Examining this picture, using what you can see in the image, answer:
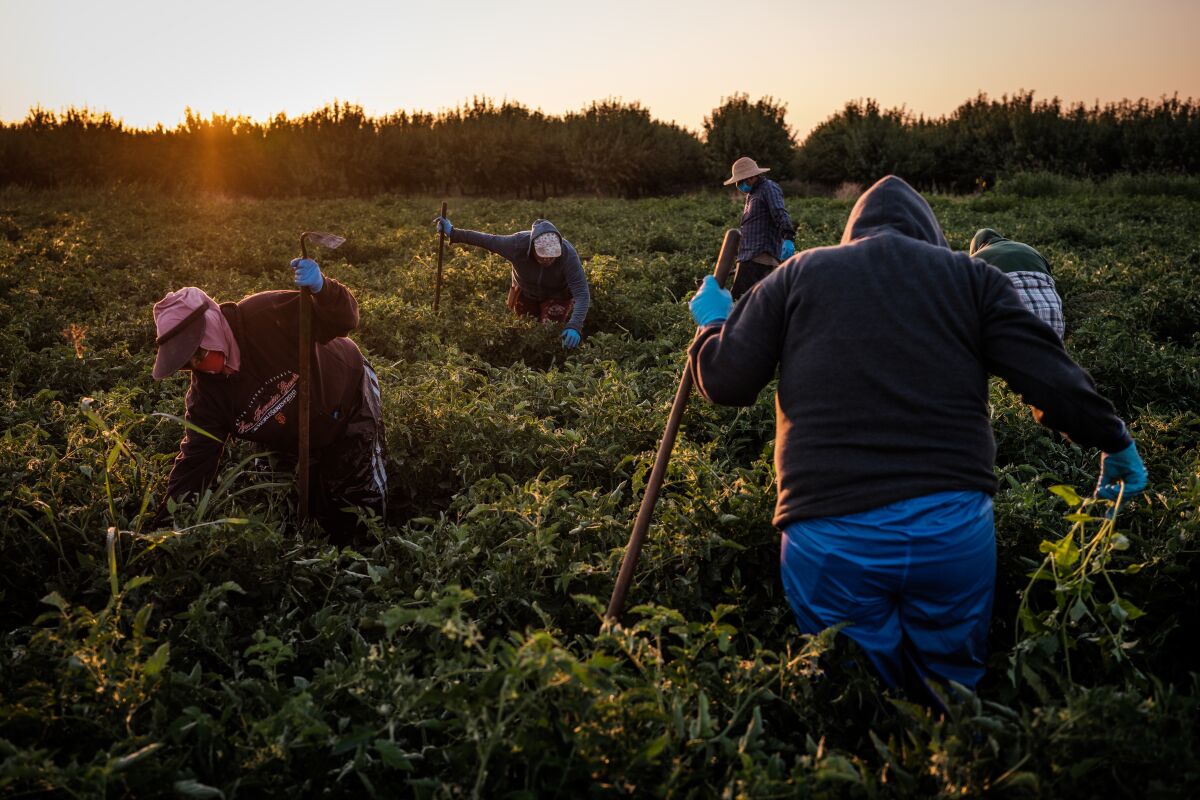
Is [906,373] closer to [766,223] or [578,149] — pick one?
[766,223]

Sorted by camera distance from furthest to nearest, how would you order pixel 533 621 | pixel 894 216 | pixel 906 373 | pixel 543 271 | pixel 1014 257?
pixel 543 271 → pixel 1014 257 → pixel 533 621 → pixel 894 216 → pixel 906 373

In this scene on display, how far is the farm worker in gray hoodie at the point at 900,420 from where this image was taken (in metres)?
1.97

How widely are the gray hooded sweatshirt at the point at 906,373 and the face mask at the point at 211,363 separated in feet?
8.17

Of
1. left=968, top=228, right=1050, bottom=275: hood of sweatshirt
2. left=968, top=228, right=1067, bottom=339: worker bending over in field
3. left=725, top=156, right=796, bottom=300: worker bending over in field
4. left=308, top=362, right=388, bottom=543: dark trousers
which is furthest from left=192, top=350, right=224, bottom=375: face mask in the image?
left=725, top=156, right=796, bottom=300: worker bending over in field

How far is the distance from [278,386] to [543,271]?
138 inches

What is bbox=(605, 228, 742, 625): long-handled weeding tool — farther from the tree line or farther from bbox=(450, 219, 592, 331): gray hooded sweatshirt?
the tree line

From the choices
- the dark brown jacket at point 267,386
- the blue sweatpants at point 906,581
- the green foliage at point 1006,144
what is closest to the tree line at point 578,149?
the green foliage at point 1006,144

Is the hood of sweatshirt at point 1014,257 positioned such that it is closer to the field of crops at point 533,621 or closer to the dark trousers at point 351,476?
the field of crops at point 533,621

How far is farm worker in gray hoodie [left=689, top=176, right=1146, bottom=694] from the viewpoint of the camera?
1.97 m

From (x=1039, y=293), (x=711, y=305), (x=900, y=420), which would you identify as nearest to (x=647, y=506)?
(x=711, y=305)

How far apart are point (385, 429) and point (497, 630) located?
72.7 inches

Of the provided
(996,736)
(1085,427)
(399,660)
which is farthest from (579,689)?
(1085,427)

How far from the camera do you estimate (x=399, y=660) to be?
2061 mm

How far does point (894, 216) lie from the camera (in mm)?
2184
